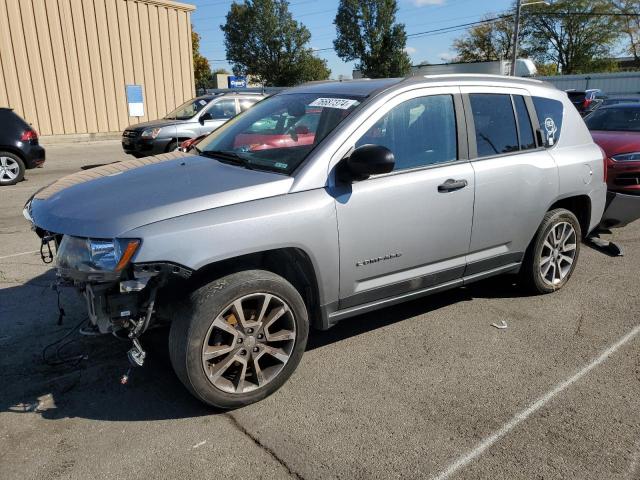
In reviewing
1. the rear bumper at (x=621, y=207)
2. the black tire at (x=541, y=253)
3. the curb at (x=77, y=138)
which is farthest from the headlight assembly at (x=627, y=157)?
the curb at (x=77, y=138)

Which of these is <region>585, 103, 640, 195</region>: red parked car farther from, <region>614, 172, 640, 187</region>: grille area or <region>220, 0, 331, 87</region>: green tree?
<region>220, 0, 331, 87</region>: green tree

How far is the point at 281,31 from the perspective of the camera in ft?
255

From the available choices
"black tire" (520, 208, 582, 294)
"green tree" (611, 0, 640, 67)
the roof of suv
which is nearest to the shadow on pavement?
"black tire" (520, 208, 582, 294)

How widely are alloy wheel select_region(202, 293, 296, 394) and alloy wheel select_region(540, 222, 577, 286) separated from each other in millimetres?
2613

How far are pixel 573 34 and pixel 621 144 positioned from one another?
2664 inches

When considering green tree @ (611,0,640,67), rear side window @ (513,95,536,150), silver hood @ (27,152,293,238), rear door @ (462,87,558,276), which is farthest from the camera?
green tree @ (611,0,640,67)

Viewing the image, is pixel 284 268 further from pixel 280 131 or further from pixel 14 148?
pixel 14 148

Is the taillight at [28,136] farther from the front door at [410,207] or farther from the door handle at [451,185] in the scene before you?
the door handle at [451,185]

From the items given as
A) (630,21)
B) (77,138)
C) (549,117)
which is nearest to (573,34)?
(630,21)

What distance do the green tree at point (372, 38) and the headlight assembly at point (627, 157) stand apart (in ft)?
208

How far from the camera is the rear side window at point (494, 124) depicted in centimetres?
412

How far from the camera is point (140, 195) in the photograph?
3.06 metres

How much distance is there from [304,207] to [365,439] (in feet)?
4.31

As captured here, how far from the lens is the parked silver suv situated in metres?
2.89
